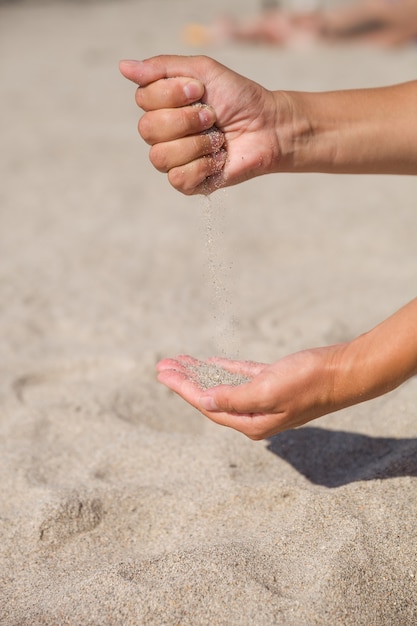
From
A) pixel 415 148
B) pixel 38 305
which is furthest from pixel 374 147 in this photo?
pixel 38 305

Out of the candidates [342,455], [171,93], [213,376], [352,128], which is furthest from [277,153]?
[342,455]

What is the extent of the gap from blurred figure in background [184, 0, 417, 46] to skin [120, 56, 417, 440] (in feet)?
13.2

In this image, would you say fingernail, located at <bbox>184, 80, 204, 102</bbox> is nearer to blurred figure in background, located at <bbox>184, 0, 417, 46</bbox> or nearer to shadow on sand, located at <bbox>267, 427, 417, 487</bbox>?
shadow on sand, located at <bbox>267, 427, 417, 487</bbox>

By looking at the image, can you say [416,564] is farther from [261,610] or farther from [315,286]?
[315,286]

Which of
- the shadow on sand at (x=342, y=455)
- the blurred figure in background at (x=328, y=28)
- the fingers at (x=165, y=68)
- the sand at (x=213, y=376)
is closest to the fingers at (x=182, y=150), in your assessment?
the fingers at (x=165, y=68)

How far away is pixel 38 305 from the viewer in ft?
8.18

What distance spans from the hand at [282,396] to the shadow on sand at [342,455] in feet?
0.99

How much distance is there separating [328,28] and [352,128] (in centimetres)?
428

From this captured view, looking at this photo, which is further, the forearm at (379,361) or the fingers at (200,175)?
the fingers at (200,175)

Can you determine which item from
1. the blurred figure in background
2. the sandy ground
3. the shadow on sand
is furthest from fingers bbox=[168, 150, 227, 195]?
the blurred figure in background

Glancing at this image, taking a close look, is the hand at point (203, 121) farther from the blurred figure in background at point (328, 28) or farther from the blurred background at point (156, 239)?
the blurred figure in background at point (328, 28)

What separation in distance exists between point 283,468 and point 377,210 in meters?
1.78

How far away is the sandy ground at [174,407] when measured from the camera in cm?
131

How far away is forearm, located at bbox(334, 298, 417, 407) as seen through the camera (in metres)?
1.31
